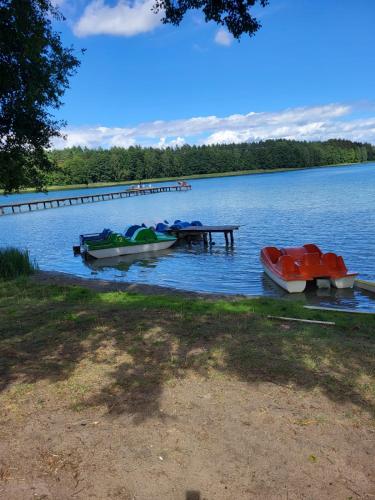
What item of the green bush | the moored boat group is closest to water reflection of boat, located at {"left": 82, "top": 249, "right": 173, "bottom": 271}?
the green bush

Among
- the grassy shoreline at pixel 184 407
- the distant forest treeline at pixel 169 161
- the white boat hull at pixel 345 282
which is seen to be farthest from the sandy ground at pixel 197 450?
the distant forest treeline at pixel 169 161

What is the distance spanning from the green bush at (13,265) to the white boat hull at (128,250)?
667cm

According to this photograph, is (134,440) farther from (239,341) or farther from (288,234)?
(288,234)

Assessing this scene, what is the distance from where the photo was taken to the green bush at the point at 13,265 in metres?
15.5

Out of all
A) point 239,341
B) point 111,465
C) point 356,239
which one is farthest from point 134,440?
point 356,239

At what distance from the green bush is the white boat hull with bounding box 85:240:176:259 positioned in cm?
667

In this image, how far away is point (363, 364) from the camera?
5.78 metres

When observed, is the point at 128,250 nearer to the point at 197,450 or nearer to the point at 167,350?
the point at 167,350

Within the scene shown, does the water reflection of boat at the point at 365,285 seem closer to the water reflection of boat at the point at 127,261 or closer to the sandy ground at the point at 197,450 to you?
the sandy ground at the point at 197,450

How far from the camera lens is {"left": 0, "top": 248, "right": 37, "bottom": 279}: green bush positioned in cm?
1549

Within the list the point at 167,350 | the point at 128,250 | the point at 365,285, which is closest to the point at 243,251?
the point at 128,250

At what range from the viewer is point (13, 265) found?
656 inches

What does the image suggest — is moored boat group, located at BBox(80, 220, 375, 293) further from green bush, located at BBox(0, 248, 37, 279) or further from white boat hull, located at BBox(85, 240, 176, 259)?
white boat hull, located at BBox(85, 240, 176, 259)

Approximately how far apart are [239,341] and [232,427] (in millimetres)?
2570
